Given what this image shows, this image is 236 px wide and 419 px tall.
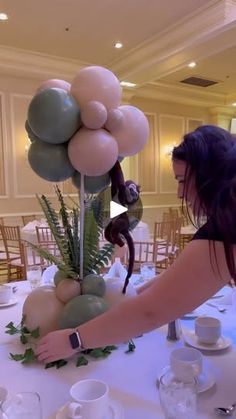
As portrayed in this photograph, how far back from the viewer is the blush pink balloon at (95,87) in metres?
1.14

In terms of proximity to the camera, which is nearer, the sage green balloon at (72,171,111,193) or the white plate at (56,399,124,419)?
the white plate at (56,399,124,419)

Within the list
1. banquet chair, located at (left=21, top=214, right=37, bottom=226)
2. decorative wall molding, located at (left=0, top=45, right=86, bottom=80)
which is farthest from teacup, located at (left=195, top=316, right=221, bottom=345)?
decorative wall molding, located at (left=0, top=45, right=86, bottom=80)

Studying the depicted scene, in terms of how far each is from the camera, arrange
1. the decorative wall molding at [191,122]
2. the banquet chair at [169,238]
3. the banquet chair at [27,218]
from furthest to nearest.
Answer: the decorative wall molding at [191,122]
the banquet chair at [27,218]
the banquet chair at [169,238]

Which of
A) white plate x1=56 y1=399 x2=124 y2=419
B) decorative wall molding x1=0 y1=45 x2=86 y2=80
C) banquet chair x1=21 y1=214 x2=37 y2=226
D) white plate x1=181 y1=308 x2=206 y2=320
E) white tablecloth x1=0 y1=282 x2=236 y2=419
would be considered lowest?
banquet chair x1=21 y1=214 x2=37 y2=226

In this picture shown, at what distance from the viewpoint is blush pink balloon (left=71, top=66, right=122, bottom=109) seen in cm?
114

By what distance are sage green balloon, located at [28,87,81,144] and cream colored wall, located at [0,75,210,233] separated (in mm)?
3669

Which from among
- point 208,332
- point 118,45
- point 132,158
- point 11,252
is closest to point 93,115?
point 208,332

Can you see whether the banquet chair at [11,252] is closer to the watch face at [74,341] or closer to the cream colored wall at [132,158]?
the cream colored wall at [132,158]

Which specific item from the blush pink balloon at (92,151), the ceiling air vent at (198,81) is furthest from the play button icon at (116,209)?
the ceiling air vent at (198,81)

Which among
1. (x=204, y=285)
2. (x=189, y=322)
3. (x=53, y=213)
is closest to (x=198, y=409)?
(x=204, y=285)

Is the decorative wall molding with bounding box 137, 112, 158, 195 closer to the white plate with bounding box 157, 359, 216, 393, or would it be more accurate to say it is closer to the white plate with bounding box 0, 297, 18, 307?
the white plate with bounding box 0, 297, 18, 307

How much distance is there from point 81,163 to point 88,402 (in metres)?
0.66

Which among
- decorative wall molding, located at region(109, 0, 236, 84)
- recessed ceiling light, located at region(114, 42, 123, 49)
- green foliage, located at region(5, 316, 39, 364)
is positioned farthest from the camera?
recessed ceiling light, located at region(114, 42, 123, 49)

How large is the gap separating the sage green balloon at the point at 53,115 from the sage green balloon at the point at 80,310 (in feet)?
1.63
